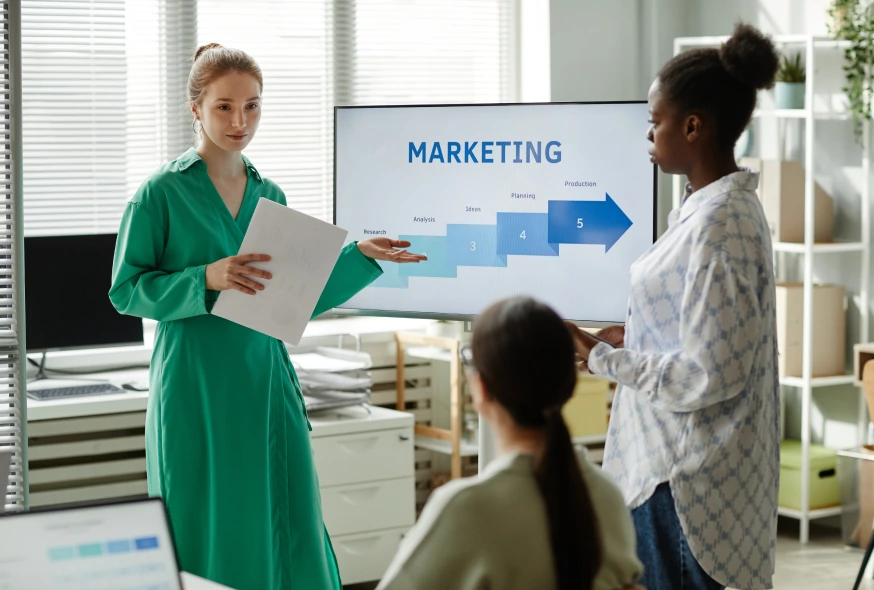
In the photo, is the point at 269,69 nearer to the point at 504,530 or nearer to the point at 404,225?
the point at 404,225

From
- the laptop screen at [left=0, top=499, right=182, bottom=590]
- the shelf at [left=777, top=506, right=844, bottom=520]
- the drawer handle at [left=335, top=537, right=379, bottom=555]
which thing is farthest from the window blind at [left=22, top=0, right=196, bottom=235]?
the laptop screen at [left=0, top=499, right=182, bottom=590]

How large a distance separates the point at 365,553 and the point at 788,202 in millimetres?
2018

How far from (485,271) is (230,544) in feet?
3.05

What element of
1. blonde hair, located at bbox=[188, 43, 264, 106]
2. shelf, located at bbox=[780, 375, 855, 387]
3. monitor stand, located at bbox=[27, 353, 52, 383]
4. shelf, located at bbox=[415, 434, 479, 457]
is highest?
blonde hair, located at bbox=[188, 43, 264, 106]

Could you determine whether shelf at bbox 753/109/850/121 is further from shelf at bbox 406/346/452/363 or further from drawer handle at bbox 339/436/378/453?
drawer handle at bbox 339/436/378/453

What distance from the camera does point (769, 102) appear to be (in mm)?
4609

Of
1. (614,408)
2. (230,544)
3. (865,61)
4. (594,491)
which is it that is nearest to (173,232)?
(230,544)

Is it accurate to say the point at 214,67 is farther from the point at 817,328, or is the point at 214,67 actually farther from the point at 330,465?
the point at 817,328

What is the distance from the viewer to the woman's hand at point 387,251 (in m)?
2.52

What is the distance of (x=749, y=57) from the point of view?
1728mm

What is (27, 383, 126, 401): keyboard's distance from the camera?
3.57 meters

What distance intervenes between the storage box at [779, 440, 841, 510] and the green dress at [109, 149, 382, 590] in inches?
94.1

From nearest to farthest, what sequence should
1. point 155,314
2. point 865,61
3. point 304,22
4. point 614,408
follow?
point 614,408, point 155,314, point 865,61, point 304,22

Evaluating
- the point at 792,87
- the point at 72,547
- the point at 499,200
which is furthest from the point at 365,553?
the point at 72,547
